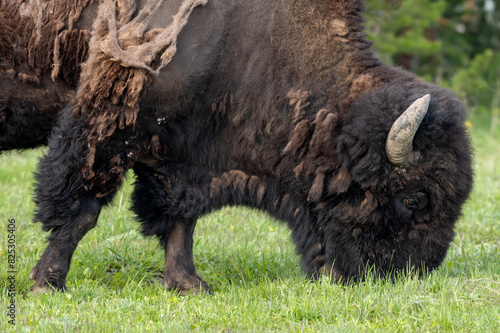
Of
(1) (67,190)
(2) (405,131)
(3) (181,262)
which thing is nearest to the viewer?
(2) (405,131)

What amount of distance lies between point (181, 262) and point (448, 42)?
40.5ft

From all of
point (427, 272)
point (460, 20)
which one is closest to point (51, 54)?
point (427, 272)

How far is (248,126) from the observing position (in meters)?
4.49

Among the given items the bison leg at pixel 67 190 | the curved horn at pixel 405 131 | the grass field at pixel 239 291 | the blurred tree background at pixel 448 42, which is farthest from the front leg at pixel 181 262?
the blurred tree background at pixel 448 42

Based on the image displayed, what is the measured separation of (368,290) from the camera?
4246 mm

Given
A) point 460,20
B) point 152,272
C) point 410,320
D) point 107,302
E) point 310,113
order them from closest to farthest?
point 410,320 < point 107,302 < point 310,113 < point 152,272 < point 460,20

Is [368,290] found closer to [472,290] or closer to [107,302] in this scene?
[472,290]

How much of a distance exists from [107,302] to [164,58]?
65.4 inches

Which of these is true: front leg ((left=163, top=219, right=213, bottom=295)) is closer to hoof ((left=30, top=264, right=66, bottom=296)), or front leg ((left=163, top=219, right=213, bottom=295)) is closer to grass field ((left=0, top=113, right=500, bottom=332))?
grass field ((left=0, top=113, right=500, bottom=332))

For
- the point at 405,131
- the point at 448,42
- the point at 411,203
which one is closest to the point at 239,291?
the point at 411,203

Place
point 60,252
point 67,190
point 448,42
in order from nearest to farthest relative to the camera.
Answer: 1. point 67,190
2. point 60,252
3. point 448,42

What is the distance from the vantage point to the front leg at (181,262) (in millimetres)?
4793

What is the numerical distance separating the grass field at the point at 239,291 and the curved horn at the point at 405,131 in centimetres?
91

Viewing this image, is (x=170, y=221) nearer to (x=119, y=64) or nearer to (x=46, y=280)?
(x=46, y=280)
